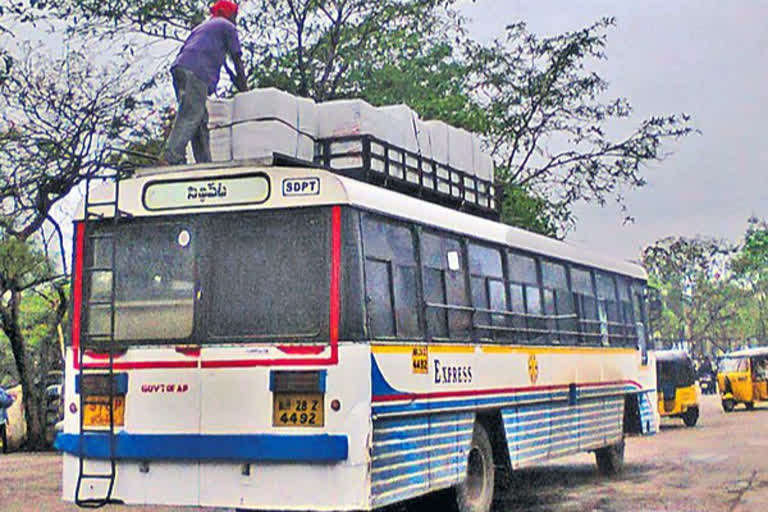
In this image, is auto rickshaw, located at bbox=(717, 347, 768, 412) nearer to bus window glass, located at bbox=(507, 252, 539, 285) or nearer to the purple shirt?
bus window glass, located at bbox=(507, 252, 539, 285)

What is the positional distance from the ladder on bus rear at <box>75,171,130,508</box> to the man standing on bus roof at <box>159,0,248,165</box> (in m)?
0.70

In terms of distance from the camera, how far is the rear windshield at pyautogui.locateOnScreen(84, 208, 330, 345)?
8.26 meters

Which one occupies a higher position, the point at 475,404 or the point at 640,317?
the point at 640,317

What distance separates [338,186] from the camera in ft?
27.0

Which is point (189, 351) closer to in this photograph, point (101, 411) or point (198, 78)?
point (101, 411)

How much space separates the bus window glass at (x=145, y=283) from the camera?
859cm

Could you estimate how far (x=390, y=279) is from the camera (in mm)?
8766

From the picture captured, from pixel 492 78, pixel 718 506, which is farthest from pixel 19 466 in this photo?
pixel 492 78

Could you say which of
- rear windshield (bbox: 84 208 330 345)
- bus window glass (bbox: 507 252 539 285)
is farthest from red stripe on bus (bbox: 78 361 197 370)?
bus window glass (bbox: 507 252 539 285)

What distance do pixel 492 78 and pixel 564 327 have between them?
45.1ft

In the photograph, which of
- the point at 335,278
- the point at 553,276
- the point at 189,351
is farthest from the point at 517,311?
the point at 189,351

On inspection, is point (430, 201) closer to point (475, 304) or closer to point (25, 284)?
point (475, 304)

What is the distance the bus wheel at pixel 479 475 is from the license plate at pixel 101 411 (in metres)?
3.09

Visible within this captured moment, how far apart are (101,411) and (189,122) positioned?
7.94ft
